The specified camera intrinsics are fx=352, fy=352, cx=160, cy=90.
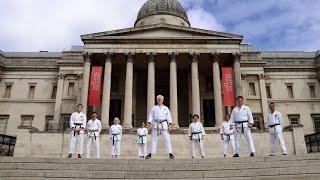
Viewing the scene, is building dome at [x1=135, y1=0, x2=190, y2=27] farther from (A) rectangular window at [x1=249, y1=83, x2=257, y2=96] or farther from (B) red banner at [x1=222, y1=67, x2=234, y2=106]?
(B) red banner at [x1=222, y1=67, x2=234, y2=106]

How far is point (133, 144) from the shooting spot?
2659cm

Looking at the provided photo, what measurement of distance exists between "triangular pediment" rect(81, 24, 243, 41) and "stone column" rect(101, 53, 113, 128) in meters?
2.32

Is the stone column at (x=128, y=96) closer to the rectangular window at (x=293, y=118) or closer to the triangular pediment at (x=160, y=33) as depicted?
the triangular pediment at (x=160, y=33)

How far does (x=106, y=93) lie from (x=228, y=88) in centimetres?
1104

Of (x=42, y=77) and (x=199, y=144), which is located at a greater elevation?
(x=42, y=77)

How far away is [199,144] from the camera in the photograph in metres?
16.7

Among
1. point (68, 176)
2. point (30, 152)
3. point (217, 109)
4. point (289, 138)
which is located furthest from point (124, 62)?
point (68, 176)

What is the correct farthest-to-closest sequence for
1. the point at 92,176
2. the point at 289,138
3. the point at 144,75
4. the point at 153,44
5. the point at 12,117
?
the point at 12,117, the point at 144,75, the point at 153,44, the point at 289,138, the point at 92,176

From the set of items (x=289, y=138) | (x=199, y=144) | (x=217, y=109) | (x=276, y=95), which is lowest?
(x=199, y=144)

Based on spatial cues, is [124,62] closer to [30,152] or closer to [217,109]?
[217,109]

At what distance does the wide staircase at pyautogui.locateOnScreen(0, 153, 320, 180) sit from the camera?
982cm

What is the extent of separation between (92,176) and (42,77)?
36752 mm

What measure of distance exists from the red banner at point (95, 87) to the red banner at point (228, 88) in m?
11.3

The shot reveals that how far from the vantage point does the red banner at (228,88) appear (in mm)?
31094
